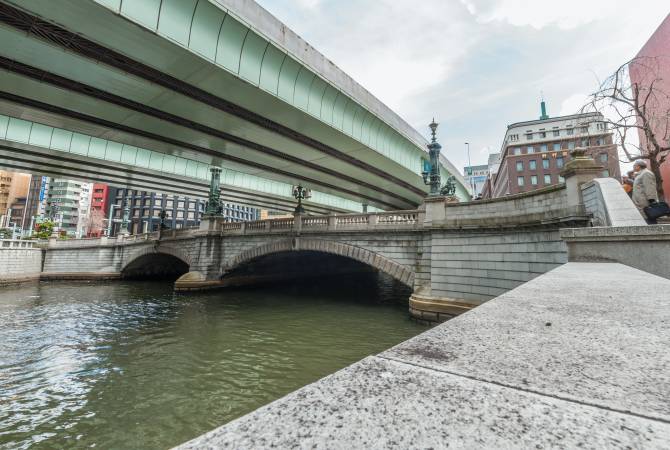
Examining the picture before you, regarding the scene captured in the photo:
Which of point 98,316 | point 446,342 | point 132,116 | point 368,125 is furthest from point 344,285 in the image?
point 446,342

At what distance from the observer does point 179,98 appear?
13.0 meters

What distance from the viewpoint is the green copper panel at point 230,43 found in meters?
10.6

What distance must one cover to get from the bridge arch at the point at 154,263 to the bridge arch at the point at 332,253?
740 cm

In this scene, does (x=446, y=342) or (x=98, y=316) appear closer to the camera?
(x=446, y=342)

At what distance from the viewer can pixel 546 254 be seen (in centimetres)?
1028

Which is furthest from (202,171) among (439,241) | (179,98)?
(439,241)

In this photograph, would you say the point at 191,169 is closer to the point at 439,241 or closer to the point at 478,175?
the point at 439,241

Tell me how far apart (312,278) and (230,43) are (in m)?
23.0

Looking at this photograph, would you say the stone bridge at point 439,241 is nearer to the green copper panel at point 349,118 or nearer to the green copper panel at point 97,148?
the green copper panel at point 349,118

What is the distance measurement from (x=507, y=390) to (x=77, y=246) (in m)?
46.3

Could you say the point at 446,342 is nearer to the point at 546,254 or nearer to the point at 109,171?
the point at 546,254

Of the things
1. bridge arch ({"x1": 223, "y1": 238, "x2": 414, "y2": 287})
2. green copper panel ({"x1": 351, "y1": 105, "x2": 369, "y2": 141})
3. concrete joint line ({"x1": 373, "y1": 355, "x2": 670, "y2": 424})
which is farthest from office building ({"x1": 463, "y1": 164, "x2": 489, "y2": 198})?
concrete joint line ({"x1": 373, "y1": 355, "x2": 670, "y2": 424})

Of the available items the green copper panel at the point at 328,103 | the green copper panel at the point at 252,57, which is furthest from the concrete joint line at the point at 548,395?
the green copper panel at the point at 328,103

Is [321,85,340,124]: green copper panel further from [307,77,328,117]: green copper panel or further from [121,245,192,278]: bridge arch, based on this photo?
[121,245,192,278]: bridge arch
